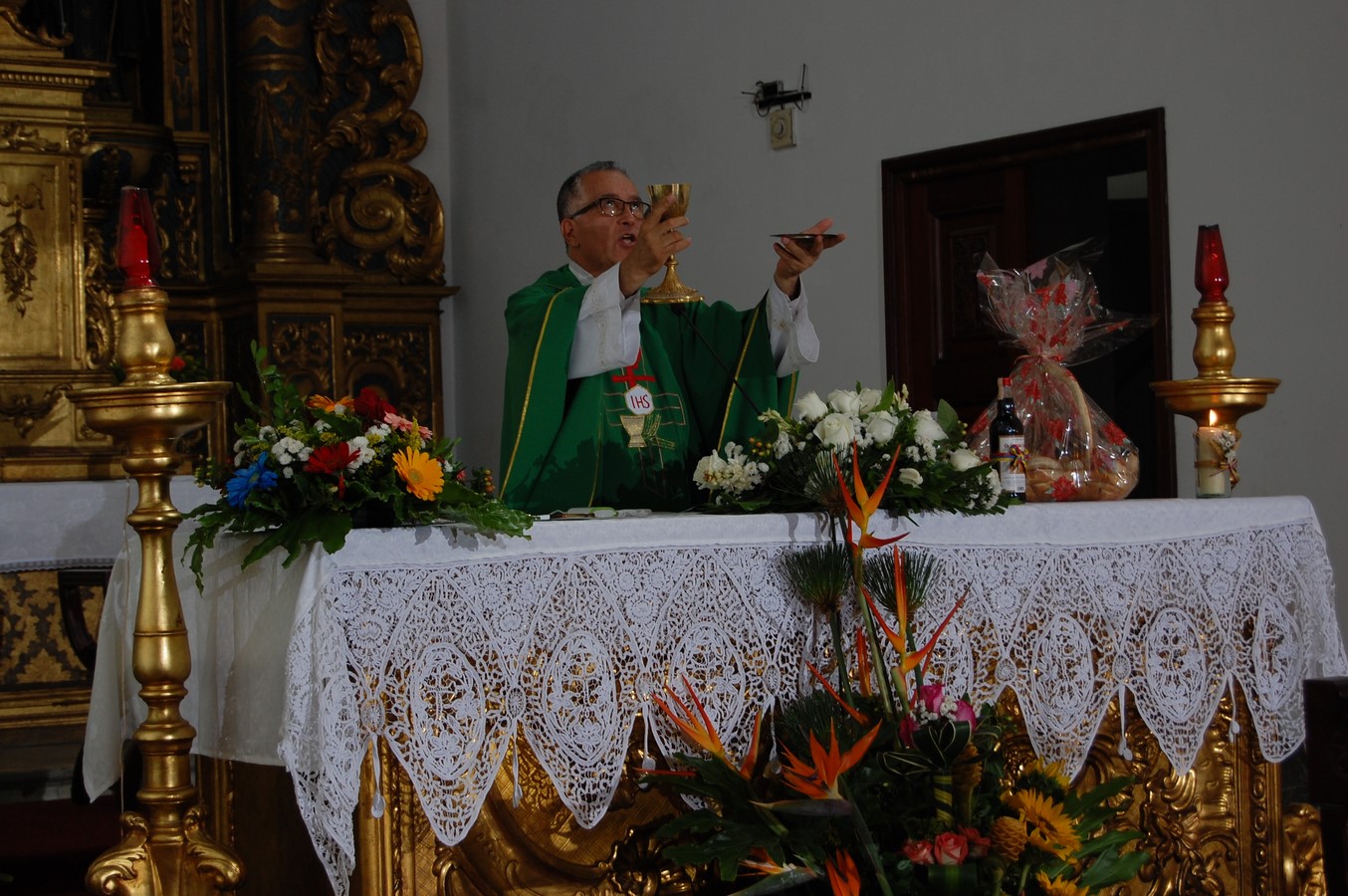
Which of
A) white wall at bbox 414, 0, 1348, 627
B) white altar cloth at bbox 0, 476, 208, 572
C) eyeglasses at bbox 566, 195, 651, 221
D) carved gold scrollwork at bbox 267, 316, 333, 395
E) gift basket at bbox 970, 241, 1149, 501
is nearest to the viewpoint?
gift basket at bbox 970, 241, 1149, 501

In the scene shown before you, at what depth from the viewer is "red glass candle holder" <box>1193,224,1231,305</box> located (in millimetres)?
4215

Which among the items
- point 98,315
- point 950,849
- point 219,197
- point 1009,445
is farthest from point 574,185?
point 219,197

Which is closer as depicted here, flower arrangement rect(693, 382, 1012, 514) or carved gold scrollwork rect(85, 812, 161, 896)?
carved gold scrollwork rect(85, 812, 161, 896)

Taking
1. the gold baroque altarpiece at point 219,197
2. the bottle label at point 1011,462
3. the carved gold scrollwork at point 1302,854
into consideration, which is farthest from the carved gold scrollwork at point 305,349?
the carved gold scrollwork at point 1302,854

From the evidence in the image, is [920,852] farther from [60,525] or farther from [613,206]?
[60,525]

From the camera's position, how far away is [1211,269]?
4.23 m

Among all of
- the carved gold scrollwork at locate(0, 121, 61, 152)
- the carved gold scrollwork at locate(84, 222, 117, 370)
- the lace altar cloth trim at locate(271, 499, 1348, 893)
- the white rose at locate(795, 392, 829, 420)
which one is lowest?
the lace altar cloth trim at locate(271, 499, 1348, 893)

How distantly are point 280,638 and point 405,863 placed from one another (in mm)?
475

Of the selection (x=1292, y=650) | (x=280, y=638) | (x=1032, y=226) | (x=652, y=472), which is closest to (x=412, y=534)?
(x=280, y=638)

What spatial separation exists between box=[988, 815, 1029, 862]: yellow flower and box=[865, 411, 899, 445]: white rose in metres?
0.79

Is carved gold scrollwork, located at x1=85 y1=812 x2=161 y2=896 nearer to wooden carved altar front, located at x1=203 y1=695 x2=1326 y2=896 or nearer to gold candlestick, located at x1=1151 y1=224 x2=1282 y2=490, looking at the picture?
wooden carved altar front, located at x1=203 y1=695 x2=1326 y2=896

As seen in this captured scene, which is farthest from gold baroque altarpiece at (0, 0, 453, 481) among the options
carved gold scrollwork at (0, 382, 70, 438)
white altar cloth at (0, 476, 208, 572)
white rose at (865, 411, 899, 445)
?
white rose at (865, 411, 899, 445)

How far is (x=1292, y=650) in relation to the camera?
377cm

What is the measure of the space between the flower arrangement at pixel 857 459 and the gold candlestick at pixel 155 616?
1.05 meters
